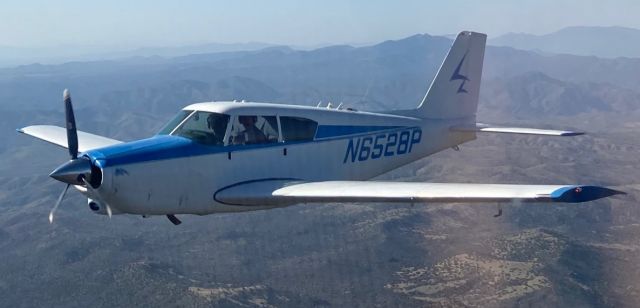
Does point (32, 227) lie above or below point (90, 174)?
below

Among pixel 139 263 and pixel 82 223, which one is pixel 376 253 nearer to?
pixel 139 263

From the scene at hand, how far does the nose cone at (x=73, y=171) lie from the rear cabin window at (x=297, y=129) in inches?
221

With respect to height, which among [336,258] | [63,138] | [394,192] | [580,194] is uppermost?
[63,138]

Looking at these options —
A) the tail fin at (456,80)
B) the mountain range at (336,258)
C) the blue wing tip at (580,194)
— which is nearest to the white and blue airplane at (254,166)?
the blue wing tip at (580,194)

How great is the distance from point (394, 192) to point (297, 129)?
14.4 feet

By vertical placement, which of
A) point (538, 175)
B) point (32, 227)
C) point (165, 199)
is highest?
point (165, 199)

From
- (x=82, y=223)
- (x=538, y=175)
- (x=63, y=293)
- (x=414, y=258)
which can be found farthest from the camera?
(x=538, y=175)

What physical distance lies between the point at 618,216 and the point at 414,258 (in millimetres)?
70244

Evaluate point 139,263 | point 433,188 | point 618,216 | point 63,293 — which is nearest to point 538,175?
point 618,216

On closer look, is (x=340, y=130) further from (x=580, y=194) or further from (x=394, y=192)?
(x=580, y=194)

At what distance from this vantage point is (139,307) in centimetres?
7988

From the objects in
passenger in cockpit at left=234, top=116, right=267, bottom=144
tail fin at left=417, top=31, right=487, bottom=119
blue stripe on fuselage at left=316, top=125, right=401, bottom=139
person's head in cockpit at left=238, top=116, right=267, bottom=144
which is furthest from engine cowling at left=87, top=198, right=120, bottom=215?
tail fin at left=417, top=31, right=487, bottom=119

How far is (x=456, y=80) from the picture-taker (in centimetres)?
2248

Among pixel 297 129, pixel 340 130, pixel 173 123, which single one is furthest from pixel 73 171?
pixel 340 130
